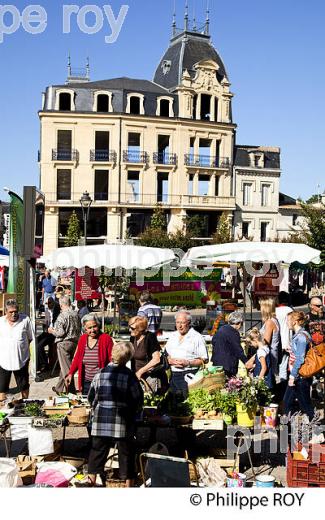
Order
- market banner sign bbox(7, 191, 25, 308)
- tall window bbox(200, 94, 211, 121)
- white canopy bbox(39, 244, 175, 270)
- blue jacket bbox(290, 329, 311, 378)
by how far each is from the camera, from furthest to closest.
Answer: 1. tall window bbox(200, 94, 211, 121)
2. white canopy bbox(39, 244, 175, 270)
3. market banner sign bbox(7, 191, 25, 308)
4. blue jacket bbox(290, 329, 311, 378)

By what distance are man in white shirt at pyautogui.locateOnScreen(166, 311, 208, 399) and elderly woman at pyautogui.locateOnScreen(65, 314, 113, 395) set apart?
0.86 metres

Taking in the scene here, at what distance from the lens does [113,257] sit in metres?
12.9

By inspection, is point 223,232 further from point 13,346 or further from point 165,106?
point 13,346

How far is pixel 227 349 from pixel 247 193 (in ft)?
136

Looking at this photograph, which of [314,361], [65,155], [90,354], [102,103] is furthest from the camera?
[102,103]

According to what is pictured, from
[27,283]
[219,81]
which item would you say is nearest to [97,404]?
[27,283]

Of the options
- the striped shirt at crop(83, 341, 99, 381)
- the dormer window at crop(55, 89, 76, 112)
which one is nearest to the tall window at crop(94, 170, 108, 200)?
the dormer window at crop(55, 89, 76, 112)

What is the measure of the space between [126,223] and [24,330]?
119ft

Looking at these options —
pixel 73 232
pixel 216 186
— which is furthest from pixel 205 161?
pixel 73 232

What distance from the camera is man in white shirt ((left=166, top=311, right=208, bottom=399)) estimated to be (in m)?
7.91

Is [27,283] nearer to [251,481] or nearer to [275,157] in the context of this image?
[251,481]

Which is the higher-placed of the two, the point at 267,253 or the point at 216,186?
the point at 216,186

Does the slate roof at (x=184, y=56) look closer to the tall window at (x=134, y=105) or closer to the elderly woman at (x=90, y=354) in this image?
the tall window at (x=134, y=105)

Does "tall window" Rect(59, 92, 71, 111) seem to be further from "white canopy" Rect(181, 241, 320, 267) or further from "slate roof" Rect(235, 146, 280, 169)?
"white canopy" Rect(181, 241, 320, 267)
